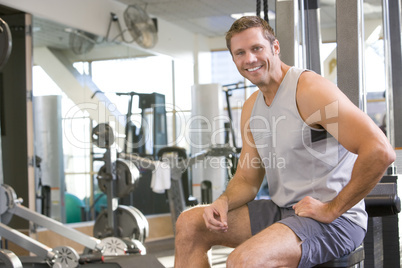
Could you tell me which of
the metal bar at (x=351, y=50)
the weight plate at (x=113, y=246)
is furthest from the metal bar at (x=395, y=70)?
the weight plate at (x=113, y=246)

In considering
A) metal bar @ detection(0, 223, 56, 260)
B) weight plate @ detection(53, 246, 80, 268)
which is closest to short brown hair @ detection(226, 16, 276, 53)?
weight plate @ detection(53, 246, 80, 268)

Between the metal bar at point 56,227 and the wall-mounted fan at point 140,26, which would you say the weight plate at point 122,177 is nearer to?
the metal bar at point 56,227

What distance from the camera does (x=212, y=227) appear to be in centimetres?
160

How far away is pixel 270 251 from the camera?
4.60ft

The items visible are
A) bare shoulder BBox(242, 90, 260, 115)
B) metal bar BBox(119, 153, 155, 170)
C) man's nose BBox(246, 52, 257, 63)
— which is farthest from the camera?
metal bar BBox(119, 153, 155, 170)

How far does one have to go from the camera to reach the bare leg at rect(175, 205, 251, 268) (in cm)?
165

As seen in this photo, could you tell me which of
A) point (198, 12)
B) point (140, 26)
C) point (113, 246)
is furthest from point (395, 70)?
point (198, 12)

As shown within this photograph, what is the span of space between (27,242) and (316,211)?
8.19ft

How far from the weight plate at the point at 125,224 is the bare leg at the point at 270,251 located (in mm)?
3024

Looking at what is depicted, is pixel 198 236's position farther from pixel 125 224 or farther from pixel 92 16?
pixel 92 16

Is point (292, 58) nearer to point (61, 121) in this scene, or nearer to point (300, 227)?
point (300, 227)

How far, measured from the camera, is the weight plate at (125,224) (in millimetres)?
4379

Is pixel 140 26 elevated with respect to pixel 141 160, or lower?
elevated

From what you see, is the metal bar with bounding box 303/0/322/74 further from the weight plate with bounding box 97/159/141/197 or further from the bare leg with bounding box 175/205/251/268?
the weight plate with bounding box 97/159/141/197
